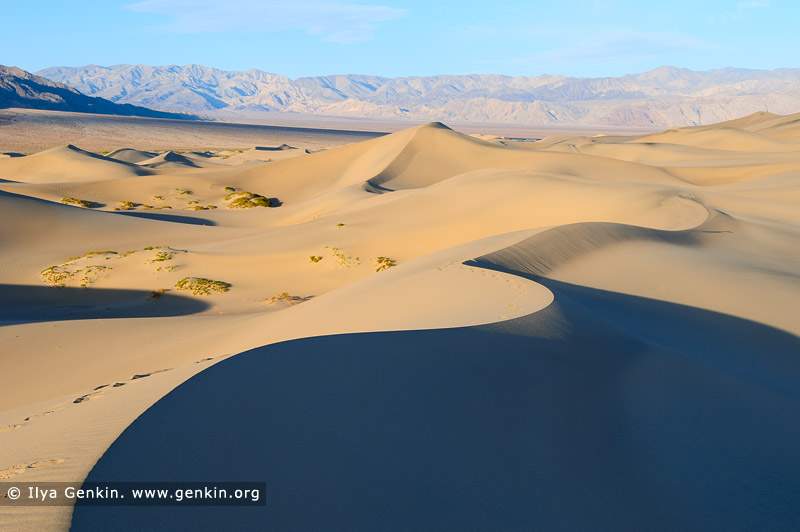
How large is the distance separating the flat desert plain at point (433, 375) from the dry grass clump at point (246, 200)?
1266 centimetres

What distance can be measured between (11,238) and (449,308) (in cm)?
1572

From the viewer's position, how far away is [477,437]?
402 centimetres

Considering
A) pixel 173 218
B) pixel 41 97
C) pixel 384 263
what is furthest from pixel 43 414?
pixel 41 97

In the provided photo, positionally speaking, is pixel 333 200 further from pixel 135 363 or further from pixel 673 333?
pixel 673 333

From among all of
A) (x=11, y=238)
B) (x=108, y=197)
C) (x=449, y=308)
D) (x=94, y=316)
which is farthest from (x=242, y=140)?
(x=449, y=308)

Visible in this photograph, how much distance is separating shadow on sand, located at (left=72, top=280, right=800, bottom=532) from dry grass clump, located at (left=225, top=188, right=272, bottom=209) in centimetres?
2571

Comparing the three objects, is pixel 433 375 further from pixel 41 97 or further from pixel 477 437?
pixel 41 97

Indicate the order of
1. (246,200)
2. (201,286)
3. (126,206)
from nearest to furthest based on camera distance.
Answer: (201,286), (126,206), (246,200)

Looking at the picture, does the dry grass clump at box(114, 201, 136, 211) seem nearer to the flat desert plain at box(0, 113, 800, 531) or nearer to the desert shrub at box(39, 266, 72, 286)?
the flat desert plain at box(0, 113, 800, 531)

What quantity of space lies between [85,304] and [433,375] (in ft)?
36.9

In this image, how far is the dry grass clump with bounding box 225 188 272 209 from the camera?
3005cm

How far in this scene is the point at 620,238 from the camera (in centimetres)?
1185

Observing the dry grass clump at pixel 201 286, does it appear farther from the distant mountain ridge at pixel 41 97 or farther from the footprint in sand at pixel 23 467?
the distant mountain ridge at pixel 41 97

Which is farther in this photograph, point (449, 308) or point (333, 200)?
point (333, 200)
